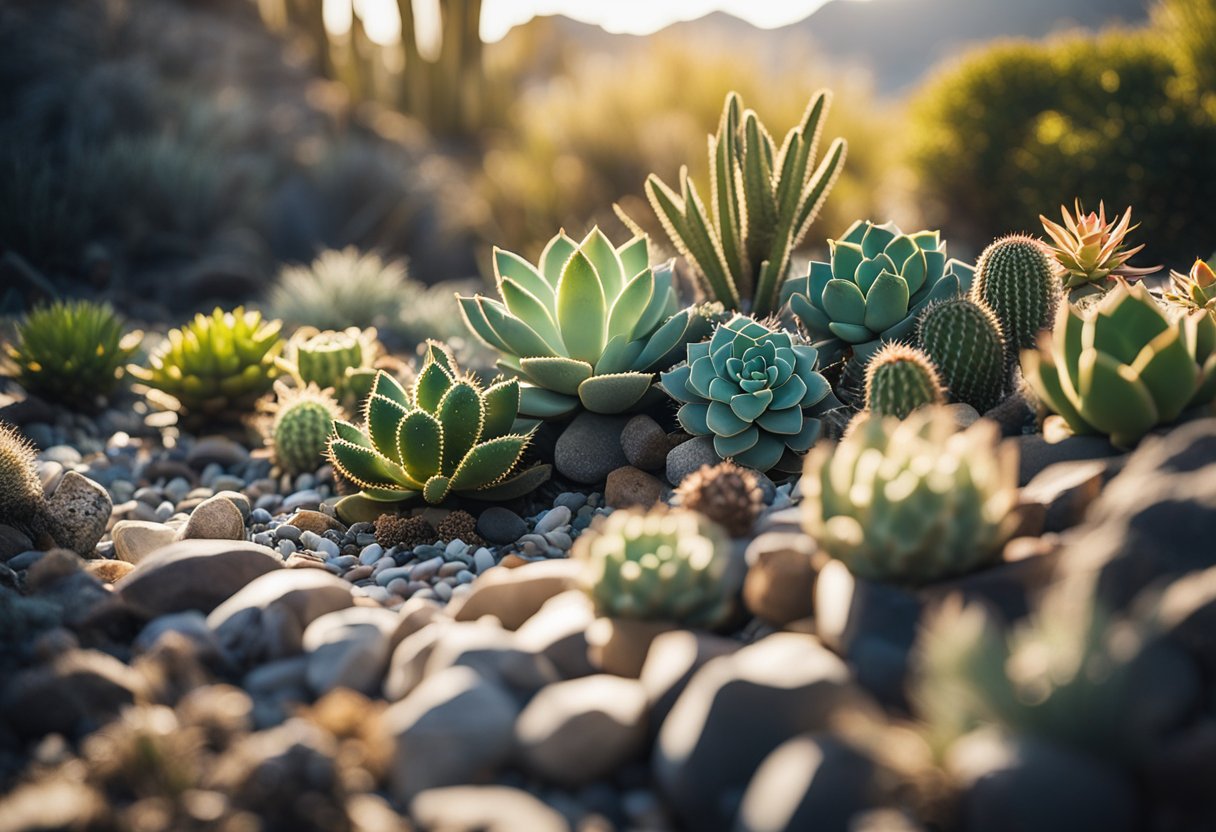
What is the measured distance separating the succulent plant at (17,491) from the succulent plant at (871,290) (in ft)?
8.88

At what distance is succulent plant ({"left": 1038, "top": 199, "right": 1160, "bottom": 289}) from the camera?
3.70 metres

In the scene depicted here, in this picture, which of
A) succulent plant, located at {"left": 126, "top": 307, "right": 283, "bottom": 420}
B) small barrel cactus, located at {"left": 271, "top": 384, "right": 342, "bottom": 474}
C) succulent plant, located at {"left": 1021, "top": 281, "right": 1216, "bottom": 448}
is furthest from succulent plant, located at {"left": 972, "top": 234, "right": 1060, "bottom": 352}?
succulent plant, located at {"left": 126, "top": 307, "right": 283, "bottom": 420}

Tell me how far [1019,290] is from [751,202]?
116cm

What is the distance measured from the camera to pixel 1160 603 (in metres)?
1.75

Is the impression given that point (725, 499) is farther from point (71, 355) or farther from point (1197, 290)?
point (71, 355)

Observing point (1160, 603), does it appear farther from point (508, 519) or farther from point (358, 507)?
point (358, 507)

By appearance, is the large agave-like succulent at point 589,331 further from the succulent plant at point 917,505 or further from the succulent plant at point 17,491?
the succulent plant at point 17,491

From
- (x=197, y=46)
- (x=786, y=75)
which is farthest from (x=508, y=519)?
(x=197, y=46)

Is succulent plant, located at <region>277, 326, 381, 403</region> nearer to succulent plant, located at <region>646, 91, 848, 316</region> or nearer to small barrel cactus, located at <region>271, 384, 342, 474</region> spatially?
small barrel cactus, located at <region>271, 384, 342, 474</region>

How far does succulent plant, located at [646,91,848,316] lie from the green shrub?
507 cm

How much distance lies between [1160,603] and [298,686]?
68.7 inches

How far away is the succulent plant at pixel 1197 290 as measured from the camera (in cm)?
344

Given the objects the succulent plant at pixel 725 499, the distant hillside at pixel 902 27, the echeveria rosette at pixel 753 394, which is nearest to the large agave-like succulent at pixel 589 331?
the echeveria rosette at pixel 753 394

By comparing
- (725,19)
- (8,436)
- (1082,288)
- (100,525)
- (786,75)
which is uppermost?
(725,19)
